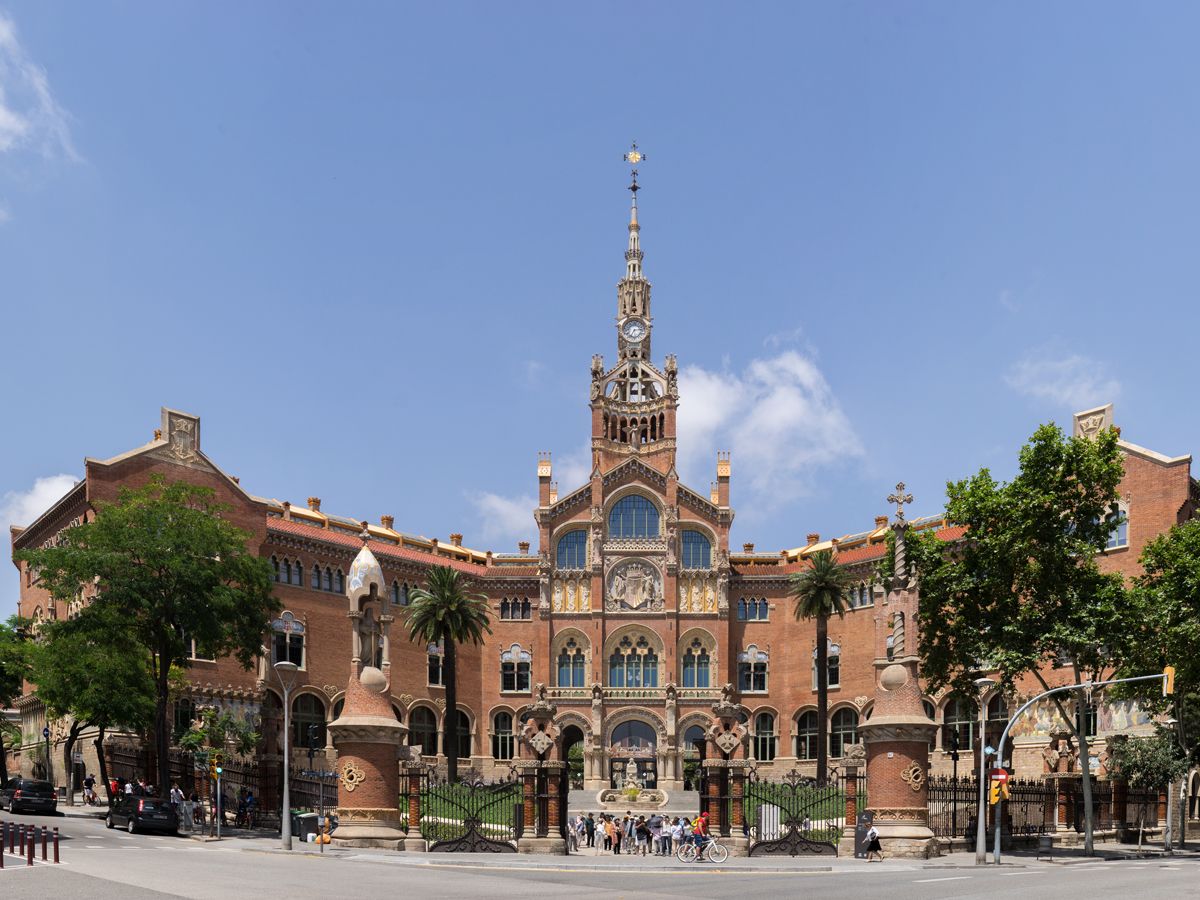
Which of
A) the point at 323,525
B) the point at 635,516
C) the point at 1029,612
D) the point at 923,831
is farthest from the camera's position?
the point at 635,516

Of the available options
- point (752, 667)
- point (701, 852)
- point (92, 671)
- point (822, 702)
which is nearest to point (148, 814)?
point (92, 671)

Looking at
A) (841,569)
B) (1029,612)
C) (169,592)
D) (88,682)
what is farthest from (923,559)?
(88,682)

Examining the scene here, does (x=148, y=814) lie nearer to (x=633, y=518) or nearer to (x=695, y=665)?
(x=695, y=665)

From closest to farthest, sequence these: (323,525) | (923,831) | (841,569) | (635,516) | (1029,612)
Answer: (923,831) < (1029,612) < (841,569) < (323,525) < (635,516)

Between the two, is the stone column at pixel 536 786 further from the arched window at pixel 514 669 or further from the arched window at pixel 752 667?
the arched window at pixel 752 667

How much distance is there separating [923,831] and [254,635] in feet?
86.9

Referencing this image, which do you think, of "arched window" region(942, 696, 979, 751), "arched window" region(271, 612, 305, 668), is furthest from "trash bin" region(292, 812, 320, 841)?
"arched window" region(942, 696, 979, 751)

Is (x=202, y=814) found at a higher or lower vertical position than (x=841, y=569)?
lower

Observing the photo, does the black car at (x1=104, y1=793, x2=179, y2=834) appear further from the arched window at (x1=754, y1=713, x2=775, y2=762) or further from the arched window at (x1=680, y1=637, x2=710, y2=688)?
the arched window at (x1=754, y1=713, x2=775, y2=762)

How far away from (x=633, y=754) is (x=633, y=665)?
538 cm

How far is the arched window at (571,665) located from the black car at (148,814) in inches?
1582

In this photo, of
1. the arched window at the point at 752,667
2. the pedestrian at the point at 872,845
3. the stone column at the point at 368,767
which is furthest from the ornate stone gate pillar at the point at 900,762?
the arched window at the point at 752,667

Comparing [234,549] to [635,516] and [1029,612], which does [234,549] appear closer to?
[1029,612]

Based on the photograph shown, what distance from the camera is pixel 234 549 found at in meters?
51.9
